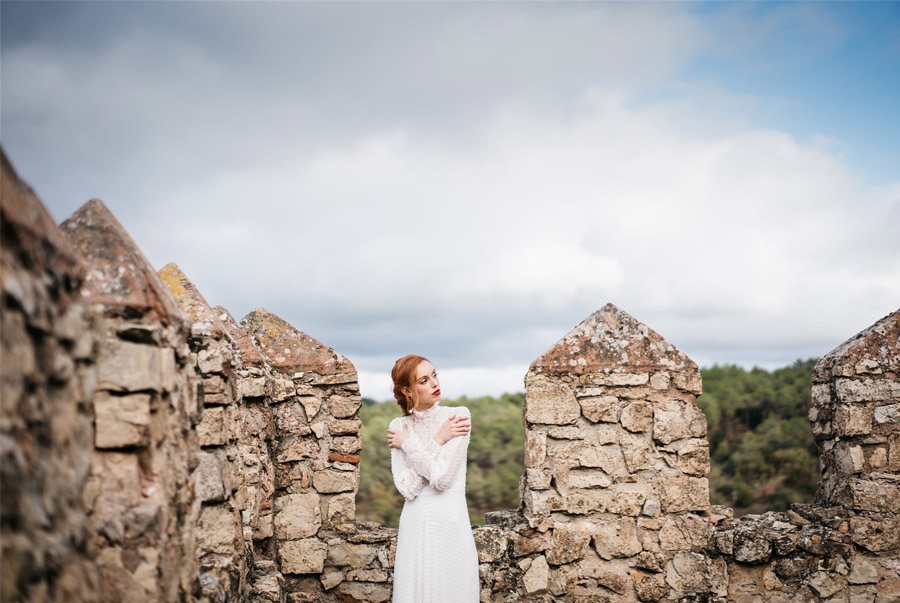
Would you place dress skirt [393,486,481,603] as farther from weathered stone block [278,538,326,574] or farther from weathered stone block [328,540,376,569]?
weathered stone block [278,538,326,574]

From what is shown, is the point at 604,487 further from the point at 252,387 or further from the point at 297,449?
the point at 252,387

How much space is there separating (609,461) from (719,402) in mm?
8510

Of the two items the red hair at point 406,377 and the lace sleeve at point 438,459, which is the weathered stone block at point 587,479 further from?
the red hair at point 406,377

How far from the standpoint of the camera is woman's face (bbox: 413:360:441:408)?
166 inches

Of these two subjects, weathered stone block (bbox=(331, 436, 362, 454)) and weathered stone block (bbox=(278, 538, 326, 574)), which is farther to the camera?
weathered stone block (bbox=(331, 436, 362, 454))

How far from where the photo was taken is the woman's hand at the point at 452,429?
4016 mm

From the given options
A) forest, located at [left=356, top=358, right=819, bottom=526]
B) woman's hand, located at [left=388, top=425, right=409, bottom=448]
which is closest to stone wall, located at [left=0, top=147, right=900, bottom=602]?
woman's hand, located at [left=388, top=425, right=409, bottom=448]

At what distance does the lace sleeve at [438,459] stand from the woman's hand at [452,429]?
1.1 inches

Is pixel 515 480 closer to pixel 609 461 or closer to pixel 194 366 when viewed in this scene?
pixel 609 461

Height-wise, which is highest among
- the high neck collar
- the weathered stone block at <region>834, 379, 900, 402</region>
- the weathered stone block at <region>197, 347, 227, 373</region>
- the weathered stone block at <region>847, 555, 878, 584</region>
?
the weathered stone block at <region>197, 347, 227, 373</region>

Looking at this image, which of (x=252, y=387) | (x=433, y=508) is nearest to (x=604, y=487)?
(x=433, y=508)

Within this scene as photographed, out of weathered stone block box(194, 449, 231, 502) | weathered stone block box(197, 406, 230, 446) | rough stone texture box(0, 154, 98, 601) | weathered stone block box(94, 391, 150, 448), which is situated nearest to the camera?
rough stone texture box(0, 154, 98, 601)

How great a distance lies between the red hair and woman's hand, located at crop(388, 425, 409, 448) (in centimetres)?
13

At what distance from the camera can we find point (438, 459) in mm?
3992
